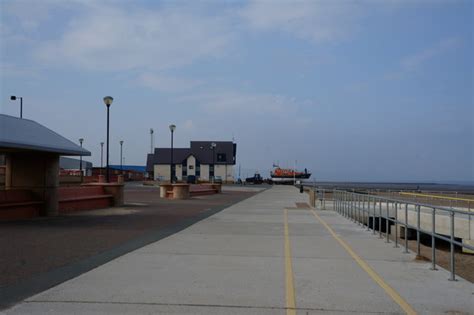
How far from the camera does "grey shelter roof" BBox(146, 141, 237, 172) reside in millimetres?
111875

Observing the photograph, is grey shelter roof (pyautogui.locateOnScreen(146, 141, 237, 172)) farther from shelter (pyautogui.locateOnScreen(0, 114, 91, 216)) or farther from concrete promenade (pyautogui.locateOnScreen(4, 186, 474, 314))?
concrete promenade (pyautogui.locateOnScreen(4, 186, 474, 314))

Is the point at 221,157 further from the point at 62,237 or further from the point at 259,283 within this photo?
the point at 259,283

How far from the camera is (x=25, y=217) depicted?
17.7 meters

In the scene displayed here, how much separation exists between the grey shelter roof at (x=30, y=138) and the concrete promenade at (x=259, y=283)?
19.1 feet

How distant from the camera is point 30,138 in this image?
1639 centimetres

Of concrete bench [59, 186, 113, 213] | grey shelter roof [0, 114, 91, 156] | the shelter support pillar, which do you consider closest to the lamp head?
concrete bench [59, 186, 113, 213]

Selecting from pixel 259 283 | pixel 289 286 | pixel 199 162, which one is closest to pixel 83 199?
pixel 259 283

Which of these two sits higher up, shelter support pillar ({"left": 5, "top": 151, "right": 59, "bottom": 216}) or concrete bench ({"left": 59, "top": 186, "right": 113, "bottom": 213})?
shelter support pillar ({"left": 5, "top": 151, "right": 59, "bottom": 216})

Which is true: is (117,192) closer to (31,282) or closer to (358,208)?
(358,208)

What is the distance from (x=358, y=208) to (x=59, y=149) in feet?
33.7

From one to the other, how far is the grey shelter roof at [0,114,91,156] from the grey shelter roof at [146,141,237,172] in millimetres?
92561

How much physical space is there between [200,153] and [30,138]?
97.7 m

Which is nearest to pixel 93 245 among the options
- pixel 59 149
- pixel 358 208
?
pixel 59 149

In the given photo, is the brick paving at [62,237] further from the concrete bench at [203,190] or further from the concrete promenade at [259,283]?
the concrete bench at [203,190]
